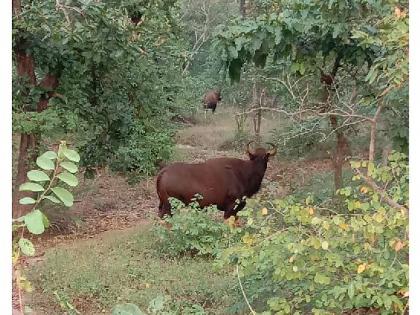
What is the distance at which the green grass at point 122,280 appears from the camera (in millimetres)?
5648

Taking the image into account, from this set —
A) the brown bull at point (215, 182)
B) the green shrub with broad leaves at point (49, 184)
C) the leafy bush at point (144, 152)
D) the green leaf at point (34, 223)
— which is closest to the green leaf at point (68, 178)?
the green shrub with broad leaves at point (49, 184)

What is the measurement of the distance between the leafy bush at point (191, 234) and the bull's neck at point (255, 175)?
261 centimetres

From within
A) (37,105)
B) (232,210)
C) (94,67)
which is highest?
(94,67)

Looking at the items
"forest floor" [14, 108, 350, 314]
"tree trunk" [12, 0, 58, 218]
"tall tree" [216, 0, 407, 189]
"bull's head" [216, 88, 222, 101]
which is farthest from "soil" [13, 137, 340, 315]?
"bull's head" [216, 88, 222, 101]

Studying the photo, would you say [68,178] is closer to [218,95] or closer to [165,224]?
[165,224]

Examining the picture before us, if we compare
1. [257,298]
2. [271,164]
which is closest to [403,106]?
[257,298]

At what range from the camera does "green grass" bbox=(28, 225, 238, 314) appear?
18.5 feet

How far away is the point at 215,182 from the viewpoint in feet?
30.8

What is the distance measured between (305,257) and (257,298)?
3.65ft

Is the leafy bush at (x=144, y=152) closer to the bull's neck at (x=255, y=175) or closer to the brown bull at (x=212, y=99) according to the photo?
the bull's neck at (x=255, y=175)

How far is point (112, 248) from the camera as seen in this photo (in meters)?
7.77

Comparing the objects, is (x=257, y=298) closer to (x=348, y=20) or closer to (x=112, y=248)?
(x=348, y=20)

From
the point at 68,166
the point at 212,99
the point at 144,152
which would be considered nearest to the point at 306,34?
the point at 68,166

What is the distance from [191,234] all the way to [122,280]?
3.94 ft
